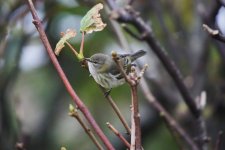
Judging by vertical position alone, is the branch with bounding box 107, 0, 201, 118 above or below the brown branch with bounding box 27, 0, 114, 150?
below

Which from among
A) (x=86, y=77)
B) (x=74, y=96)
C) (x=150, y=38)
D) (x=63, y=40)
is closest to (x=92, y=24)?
(x=63, y=40)

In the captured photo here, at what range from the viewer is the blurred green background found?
5.78 ft

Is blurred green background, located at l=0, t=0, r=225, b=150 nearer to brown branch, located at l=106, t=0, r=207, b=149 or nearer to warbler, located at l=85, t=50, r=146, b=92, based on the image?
brown branch, located at l=106, t=0, r=207, b=149

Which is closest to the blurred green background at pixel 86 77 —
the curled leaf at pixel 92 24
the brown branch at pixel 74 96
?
the curled leaf at pixel 92 24

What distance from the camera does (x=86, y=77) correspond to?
2.49m

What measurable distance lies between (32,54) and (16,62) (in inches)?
28.8

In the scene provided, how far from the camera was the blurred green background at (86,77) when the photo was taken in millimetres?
1762

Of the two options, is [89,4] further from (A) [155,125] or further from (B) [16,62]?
(A) [155,125]

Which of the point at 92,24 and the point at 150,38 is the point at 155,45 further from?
the point at 92,24

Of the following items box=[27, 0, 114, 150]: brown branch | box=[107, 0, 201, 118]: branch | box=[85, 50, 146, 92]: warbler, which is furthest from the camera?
box=[107, 0, 201, 118]: branch

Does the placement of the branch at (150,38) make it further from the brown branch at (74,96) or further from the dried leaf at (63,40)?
the brown branch at (74,96)

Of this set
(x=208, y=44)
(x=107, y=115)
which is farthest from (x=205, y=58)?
(x=107, y=115)

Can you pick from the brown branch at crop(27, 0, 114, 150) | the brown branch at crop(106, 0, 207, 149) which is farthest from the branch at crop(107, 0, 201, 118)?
the brown branch at crop(27, 0, 114, 150)

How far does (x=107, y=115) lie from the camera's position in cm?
247
